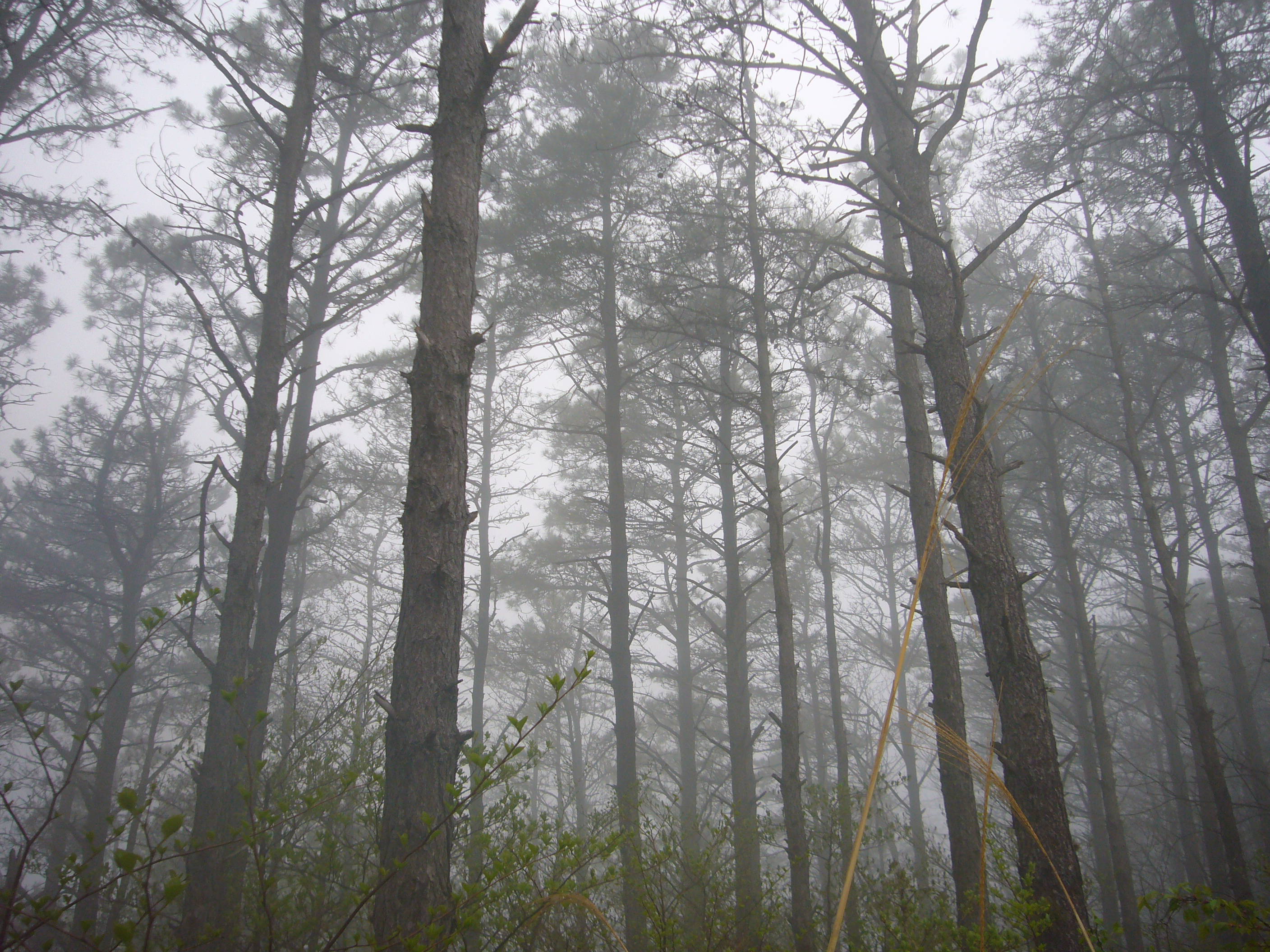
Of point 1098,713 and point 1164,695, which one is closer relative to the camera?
point 1098,713

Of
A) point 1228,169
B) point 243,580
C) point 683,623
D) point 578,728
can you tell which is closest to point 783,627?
point 243,580

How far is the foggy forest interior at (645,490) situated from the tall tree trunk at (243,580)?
39mm

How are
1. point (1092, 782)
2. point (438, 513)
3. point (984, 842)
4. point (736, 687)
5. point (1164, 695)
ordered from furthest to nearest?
point (1164, 695)
point (1092, 782)
point (736, 687)
point (438, 513)
point (984, 842)

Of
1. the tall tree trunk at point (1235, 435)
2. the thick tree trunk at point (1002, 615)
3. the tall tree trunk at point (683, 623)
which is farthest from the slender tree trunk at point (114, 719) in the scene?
the tall tree trunk at point (1235, 435)

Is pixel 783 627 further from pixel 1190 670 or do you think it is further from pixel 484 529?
pixel 484 529

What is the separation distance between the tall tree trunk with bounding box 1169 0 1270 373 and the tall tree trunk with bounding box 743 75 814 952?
4312mm

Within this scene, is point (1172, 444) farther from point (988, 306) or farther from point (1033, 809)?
point (1033, 809)

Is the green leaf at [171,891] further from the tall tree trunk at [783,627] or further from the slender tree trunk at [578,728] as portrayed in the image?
the slender tree trunk at [578,728]

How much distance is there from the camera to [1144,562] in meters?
11.9

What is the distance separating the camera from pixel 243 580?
15.6 ft

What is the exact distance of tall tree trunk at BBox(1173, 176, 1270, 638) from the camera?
299 inches

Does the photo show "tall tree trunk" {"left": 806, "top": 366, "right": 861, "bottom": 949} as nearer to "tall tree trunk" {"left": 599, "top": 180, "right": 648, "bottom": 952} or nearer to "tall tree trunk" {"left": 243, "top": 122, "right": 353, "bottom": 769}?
"tall tree trunk" {"left": 599, "top": 180, "right": 648, "bottom": 952}

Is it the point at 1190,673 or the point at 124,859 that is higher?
the point at 1190,673

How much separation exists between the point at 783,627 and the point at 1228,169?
623 centimetres
